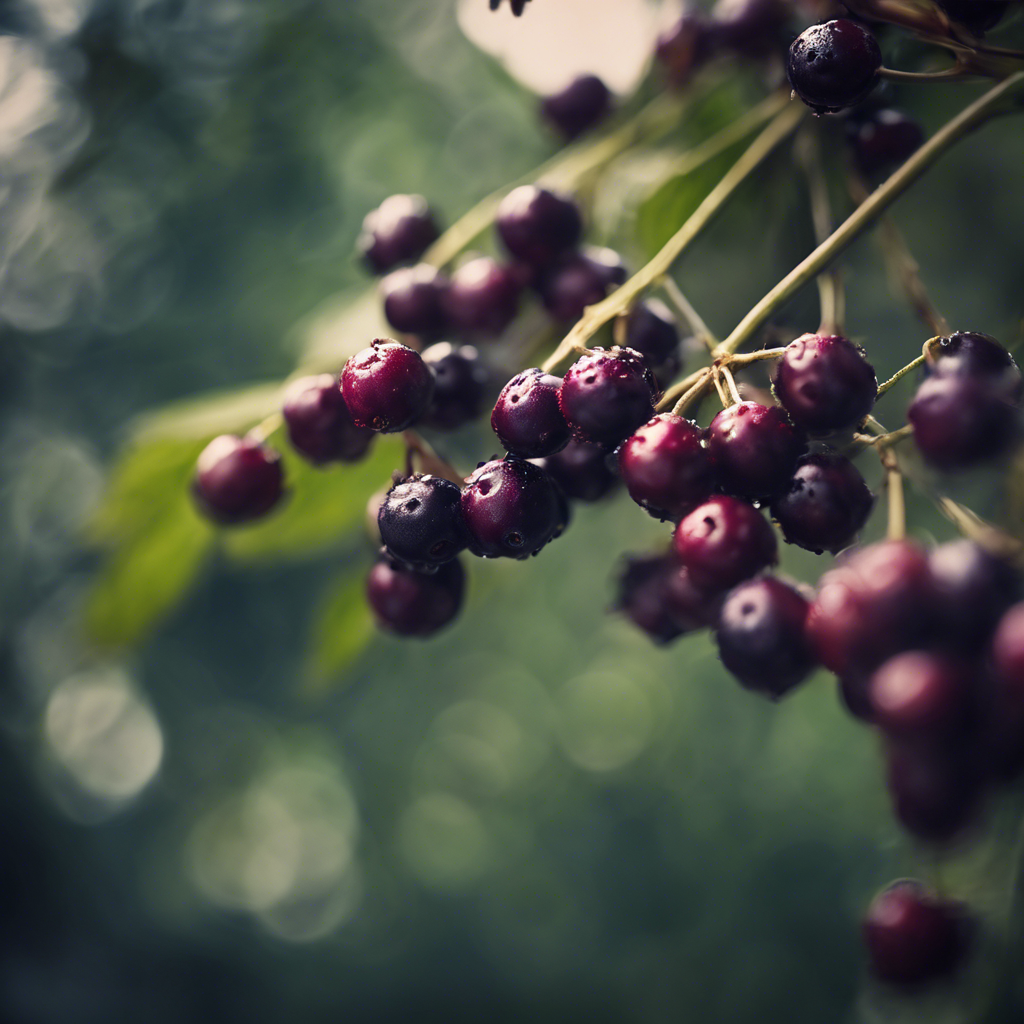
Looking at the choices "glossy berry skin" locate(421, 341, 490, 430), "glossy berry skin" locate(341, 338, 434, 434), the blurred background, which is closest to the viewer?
"glossy berry skin" locate(341, 338, 434, 434)

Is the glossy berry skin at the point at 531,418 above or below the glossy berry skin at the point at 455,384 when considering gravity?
above

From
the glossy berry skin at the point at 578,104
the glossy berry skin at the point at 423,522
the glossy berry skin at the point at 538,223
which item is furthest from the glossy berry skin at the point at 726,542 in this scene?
the glossy berry skin at the point at 578,104

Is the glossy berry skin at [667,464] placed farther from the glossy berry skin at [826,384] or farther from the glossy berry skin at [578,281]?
the glossy berry skin at [578,281]

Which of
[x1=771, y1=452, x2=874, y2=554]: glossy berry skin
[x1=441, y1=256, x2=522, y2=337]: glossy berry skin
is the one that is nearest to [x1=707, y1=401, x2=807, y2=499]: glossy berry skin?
[x1=771, y1=452, x2=874, y2=554]: glossy berry skin

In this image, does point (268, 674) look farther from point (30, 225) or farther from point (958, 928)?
point (958, 928)

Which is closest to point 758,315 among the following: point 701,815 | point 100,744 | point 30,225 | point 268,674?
point 30,225

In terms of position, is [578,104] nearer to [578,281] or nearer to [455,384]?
[578,281]

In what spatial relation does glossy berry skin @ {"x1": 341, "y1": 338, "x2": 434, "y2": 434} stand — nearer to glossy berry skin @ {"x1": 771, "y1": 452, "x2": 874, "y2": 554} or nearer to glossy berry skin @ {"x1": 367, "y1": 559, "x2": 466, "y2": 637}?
glossy berry skin @ {"x1": 367, "y1": 559, "x2": 466, "y2": 637}
